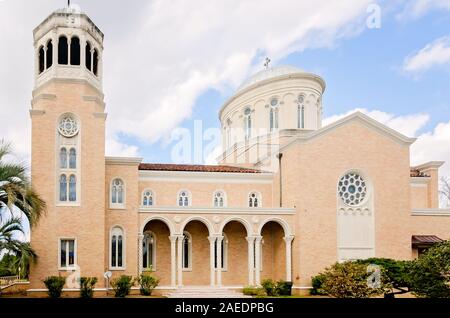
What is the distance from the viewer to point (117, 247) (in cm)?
3331

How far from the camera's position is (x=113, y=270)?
33.0m

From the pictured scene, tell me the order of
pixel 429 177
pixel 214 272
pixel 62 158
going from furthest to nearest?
pixel 429 177
pixel 214 272
pixel 62 158

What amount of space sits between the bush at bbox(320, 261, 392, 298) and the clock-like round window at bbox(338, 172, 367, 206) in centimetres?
690

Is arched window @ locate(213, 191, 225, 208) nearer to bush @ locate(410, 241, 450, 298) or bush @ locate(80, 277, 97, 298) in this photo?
bush @ locate(80, 277, 97, 298)

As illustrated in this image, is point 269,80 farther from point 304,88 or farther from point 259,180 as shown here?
point 259,180

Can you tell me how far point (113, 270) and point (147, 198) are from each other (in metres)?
5.63

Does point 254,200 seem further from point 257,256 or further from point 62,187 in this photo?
point 62,187

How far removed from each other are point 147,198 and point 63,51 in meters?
10.1

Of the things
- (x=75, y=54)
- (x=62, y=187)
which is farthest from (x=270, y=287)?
(x=75, y=54)

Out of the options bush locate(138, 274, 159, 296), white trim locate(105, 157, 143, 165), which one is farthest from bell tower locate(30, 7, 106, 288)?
bush locate(138, 274, 159, 296)

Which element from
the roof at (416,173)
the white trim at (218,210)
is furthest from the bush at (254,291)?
the roof at (416,173)

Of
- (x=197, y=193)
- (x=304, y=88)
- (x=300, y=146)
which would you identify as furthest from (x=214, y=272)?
(x=304, y=88)

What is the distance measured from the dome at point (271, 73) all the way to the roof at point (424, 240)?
15.4m

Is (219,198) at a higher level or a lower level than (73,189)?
lower
